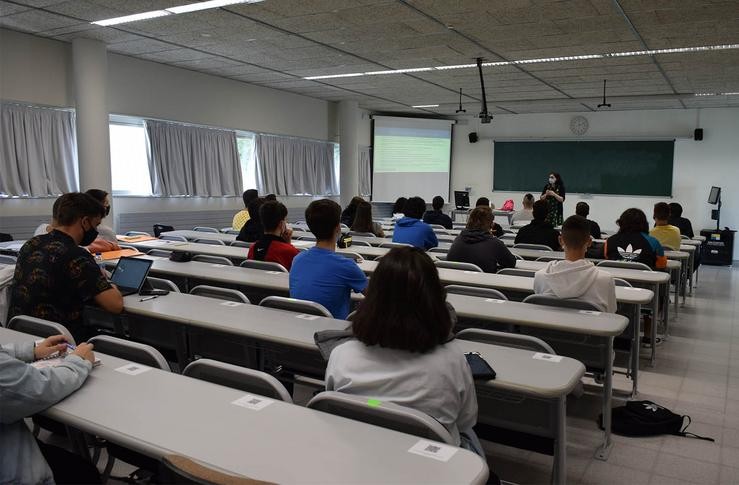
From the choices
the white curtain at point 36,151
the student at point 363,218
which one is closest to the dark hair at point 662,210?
the student at point 363,218

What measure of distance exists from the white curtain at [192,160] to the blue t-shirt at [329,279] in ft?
21.1

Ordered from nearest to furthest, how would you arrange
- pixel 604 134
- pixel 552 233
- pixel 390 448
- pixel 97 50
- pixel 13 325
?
pixel 390 448, pixel 13 325, pixel 552 233, pixel 97 50, pixel 604 134

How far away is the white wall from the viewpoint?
1176cm

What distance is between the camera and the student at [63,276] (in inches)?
105

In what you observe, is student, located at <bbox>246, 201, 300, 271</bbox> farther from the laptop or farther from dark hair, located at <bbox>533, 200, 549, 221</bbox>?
dark hair, located at <bbox>533, 200, 549, 221</bbox>

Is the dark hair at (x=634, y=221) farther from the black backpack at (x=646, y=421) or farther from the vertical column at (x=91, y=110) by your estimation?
the vertical column at (x=91, y=110)

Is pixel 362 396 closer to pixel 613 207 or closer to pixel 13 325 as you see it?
pixel 13 325

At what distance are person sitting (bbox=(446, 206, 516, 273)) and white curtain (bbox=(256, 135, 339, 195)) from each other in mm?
6751

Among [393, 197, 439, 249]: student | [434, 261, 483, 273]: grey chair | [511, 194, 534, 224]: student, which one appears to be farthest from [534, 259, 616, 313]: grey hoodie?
[511, 194, 534, 224]: student

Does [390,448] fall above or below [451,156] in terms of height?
below

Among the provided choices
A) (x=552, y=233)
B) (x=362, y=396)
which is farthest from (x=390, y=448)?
(x=552, y=233)

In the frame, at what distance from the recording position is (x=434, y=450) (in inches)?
58.1

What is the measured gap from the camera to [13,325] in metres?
2.64

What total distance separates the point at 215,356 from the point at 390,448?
6.39ft
